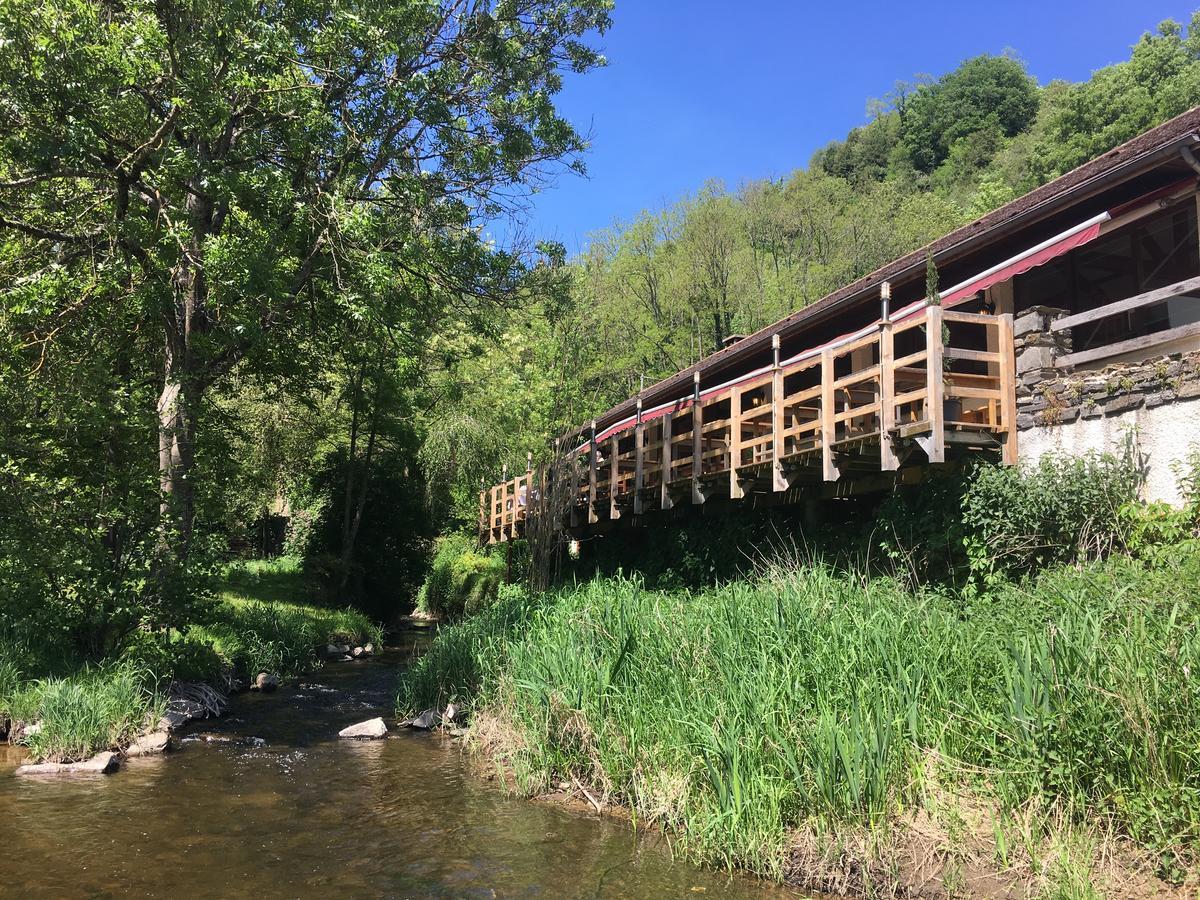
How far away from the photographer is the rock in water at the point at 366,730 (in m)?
10.3

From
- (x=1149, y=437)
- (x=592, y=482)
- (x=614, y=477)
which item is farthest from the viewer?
(x=592, y=482)

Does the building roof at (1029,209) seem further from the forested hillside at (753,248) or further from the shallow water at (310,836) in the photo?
the forested hillside at (753,248)

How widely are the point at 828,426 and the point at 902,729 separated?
5264 millimetres

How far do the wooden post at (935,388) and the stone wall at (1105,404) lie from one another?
119cm

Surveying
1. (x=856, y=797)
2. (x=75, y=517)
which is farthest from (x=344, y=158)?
(x=856, y=797)

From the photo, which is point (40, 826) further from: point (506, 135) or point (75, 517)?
point (506, 135)

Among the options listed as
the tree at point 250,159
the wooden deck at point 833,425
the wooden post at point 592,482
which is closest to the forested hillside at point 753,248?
the wooden post at point 592,482

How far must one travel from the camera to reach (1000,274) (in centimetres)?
1027

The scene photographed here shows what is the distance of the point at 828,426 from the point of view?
10.4 metres

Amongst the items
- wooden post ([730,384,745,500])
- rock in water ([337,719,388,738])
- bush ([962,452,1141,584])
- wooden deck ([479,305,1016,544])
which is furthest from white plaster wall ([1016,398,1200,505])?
rock in water ([337,719,388,738])

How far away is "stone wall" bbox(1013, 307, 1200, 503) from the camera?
8.02 meters

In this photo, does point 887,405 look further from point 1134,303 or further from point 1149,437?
point 1134,303

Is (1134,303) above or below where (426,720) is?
above

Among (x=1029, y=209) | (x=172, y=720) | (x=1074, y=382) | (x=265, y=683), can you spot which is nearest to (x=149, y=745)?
(x=172, y=720)
